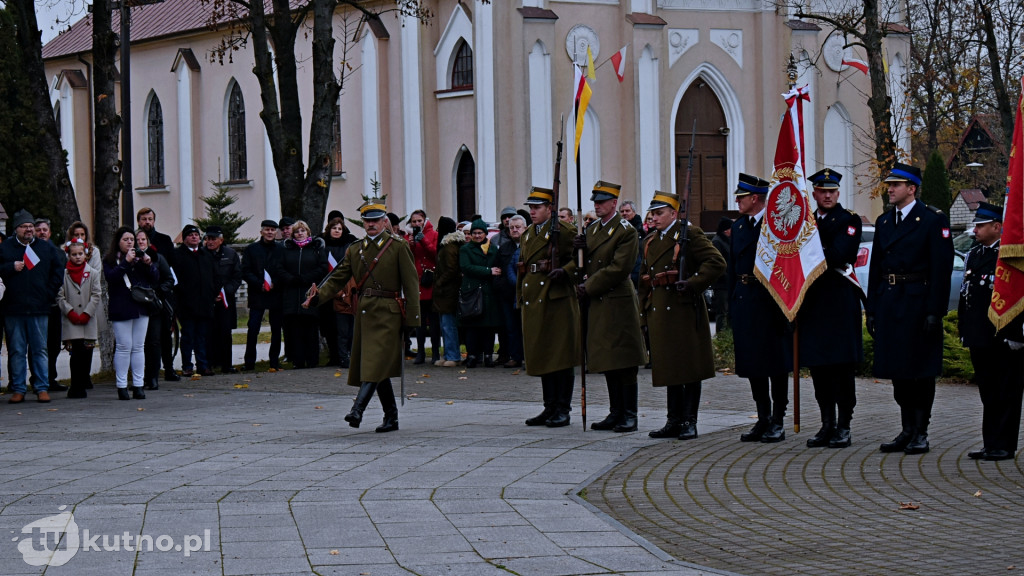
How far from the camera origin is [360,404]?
38.2 feet

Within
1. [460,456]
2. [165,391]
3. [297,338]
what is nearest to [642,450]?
[460,456]

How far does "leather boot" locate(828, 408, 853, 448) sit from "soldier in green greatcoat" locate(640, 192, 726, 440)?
3.74 ft

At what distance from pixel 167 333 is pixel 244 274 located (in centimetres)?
210

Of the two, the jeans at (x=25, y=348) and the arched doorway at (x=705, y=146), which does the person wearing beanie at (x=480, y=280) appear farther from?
the arched doorway at (x=705, y=146)

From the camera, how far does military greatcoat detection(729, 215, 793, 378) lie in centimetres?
1101

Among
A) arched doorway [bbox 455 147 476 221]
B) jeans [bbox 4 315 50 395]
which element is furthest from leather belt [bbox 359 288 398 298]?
arched doorway [bbox 455 147 476 221]

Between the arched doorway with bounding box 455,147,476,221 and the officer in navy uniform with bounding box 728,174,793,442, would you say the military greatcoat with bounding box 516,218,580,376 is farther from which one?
the arched doorway with bounding box 455,147,476,221

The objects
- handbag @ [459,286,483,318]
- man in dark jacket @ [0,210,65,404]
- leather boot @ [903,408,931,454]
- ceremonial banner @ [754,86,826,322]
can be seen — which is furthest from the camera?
handbag @ [459,286,483,318]

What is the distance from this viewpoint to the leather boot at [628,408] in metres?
11.7

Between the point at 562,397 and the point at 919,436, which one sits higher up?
the point at 562,397

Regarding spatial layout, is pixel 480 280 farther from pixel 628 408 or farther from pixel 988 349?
pixel 988 349

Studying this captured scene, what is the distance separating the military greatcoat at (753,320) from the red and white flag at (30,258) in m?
7.66

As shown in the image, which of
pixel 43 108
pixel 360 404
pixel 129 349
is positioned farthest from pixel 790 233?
pixel 43 108

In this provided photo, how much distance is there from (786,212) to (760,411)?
1.62m
